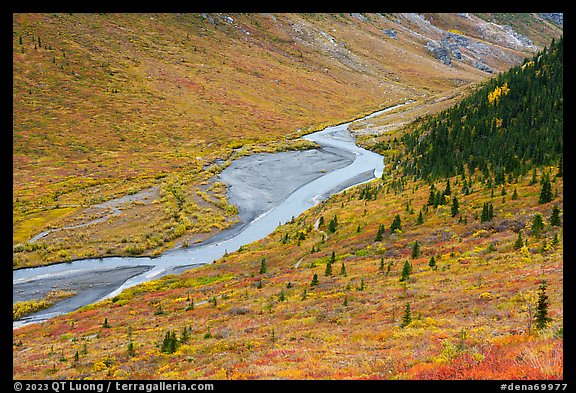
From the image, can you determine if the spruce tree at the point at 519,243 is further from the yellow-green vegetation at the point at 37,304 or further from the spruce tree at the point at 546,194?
the yellow-green vegetation at the point at 37,304

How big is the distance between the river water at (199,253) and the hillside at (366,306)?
4.41 meters

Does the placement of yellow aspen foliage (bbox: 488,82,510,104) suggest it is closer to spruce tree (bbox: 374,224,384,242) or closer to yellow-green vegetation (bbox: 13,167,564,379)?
yellow-green vegetation (bbox: 13,167,564,379)

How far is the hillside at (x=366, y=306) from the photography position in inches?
545

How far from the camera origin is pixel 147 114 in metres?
117

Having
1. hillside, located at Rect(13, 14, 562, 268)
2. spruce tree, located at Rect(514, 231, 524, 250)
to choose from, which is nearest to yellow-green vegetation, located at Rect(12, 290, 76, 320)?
hillside, located at Rect(13, 14, 562, 268)

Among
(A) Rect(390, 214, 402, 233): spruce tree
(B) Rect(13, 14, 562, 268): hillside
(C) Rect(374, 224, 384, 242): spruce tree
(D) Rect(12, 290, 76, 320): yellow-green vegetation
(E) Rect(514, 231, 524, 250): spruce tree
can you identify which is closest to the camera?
(E) Rect(514, 231, 524, 250): spruce tree

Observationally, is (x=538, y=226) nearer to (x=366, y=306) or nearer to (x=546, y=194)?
(x=546, y=194)

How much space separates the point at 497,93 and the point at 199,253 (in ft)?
192

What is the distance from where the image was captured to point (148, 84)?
437 ft

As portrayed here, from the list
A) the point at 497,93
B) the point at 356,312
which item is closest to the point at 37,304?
the point at 356,312

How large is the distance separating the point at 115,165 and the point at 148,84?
5585 centimetres

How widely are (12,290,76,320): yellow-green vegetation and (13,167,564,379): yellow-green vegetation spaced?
5023mm

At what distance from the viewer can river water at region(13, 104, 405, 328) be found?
42.0 metres
